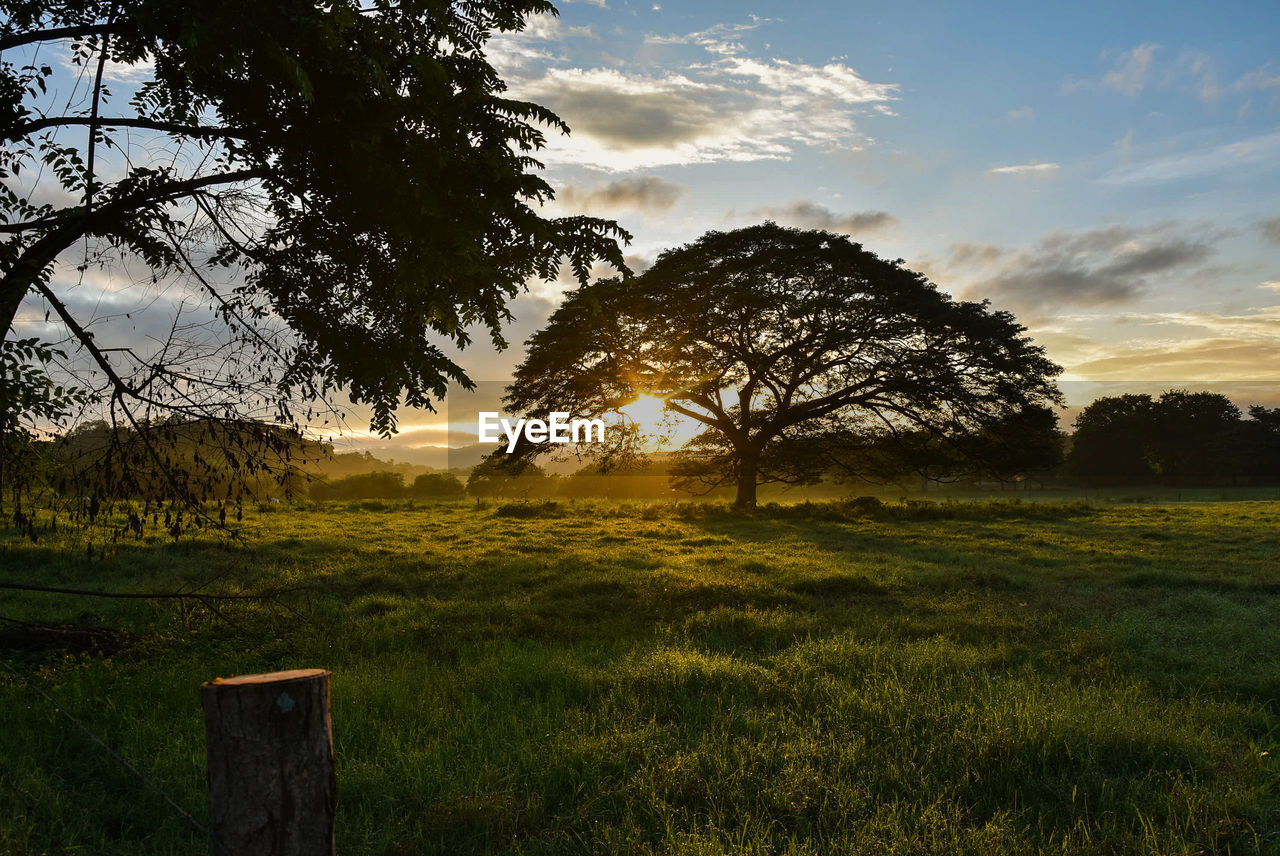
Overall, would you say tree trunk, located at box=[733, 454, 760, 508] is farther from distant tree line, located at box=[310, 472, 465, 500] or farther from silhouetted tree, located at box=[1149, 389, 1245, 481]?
silhouetted tree, located at box=[1149, 389, 1245, 481]

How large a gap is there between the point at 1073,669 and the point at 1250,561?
11.5m

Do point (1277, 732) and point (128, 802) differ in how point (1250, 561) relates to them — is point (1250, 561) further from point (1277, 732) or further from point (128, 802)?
point (128, 802)

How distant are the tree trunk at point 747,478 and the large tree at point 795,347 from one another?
8 cm

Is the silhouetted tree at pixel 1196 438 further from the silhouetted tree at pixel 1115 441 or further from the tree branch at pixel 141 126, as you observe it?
the tree branch at pixel 141 126

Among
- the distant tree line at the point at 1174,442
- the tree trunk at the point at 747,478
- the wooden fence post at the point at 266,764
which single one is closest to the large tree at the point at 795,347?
the tree trunk at the point at 747,478

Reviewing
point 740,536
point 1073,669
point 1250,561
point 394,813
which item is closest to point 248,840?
point 394,813

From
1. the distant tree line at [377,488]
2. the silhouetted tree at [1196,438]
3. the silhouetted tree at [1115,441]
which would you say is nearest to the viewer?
the distant tree line at [377,488]

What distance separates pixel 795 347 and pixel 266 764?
25.8 meters

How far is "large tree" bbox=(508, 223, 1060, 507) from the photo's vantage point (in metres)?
26.1

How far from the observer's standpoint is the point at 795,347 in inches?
1069

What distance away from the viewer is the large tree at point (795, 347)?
2608 centimetres

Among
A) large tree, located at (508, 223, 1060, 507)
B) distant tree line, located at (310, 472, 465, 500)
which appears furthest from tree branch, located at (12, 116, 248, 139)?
distant tree line, located at (310, 472, 465, 500)

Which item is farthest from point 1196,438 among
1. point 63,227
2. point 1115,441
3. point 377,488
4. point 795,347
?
point 63,227

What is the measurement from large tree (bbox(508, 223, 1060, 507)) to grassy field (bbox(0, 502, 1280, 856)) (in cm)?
1408
